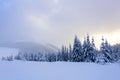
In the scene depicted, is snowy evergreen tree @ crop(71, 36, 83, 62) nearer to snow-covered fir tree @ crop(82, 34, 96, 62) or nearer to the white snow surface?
snow-covered fir tree @ crop(82, 34, 96, 62)

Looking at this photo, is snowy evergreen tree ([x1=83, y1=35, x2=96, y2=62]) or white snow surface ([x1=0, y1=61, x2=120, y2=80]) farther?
snowy evergreen tree ([x1=83, y1=35, x2=96, y2=62])

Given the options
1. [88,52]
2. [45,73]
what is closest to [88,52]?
[88,52]

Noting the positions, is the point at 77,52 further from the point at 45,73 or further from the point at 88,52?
the point at 45,73

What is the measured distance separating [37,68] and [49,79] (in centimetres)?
322

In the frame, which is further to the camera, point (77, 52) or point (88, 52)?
point (77, 52)

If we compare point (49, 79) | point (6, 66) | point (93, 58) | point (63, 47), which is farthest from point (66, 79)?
point (63, 47)

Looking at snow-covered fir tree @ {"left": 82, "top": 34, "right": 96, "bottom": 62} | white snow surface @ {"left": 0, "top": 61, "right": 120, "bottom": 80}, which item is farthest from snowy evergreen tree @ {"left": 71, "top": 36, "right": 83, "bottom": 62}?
white snow surface @ {"left": 0, "top": 61, "right": 120, "bottom": 80}

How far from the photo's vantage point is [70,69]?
68.3 ft

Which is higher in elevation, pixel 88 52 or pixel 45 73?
pixel 88 52

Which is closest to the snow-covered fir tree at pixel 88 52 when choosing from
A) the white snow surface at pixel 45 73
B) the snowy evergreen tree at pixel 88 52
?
the snowy evergreen tree at pixel 88 52

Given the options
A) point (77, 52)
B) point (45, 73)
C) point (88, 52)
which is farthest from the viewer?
point (77, 52)

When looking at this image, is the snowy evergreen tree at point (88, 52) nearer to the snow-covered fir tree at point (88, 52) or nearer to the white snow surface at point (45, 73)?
the snow-covered fir tree at point (88, 52)

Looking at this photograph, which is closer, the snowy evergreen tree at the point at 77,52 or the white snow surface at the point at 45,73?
the white snow surface at the point at 45,73

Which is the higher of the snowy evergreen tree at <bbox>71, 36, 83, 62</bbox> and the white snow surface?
the snowy evergreen tree at <bbox>71, 36, 83, 62</bbox>
